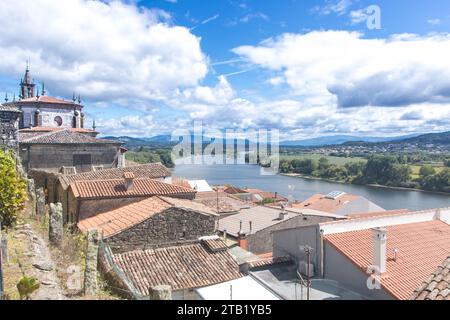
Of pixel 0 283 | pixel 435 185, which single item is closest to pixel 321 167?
pixel 435 185

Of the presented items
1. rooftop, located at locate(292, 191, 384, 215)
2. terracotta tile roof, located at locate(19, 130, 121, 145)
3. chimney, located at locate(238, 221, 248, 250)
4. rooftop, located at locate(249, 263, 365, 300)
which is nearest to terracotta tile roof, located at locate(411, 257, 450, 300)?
rooftop, located at locate(249, 263, 365, 300)

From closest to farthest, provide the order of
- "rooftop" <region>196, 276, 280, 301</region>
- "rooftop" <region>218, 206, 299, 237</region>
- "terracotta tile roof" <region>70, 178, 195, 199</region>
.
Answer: "rooftop" <region>196, 276, 280, 301</region>, "terracotta tile roof" <region>70, 178, 195, 199</region>, "rooftop" <region>218, 206, 299, 237</region>

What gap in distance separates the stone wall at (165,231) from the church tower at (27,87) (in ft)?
92.0

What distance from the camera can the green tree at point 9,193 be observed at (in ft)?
26.9

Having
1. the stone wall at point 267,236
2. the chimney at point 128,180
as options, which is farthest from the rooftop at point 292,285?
the chimney at point 128,180

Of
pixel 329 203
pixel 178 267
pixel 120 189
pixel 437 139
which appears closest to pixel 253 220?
pixel 120 189

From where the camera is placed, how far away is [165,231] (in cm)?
1242

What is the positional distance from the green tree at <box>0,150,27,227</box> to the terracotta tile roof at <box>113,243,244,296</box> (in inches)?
123

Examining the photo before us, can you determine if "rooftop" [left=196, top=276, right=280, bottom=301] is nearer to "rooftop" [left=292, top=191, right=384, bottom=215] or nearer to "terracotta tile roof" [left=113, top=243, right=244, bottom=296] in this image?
"terracotta tile roof" [left=113, top=243, right=244, bottom=296]

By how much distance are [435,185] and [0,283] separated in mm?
78798

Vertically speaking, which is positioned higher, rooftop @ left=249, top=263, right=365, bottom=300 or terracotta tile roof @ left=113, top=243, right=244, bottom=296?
terracotta tile roof @ left=113, top=243, right=244, bottom=296

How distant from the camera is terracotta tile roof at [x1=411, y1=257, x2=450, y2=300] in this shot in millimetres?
4383

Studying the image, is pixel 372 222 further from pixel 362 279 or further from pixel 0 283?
pixel 0 283

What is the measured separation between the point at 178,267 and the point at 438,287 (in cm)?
763
